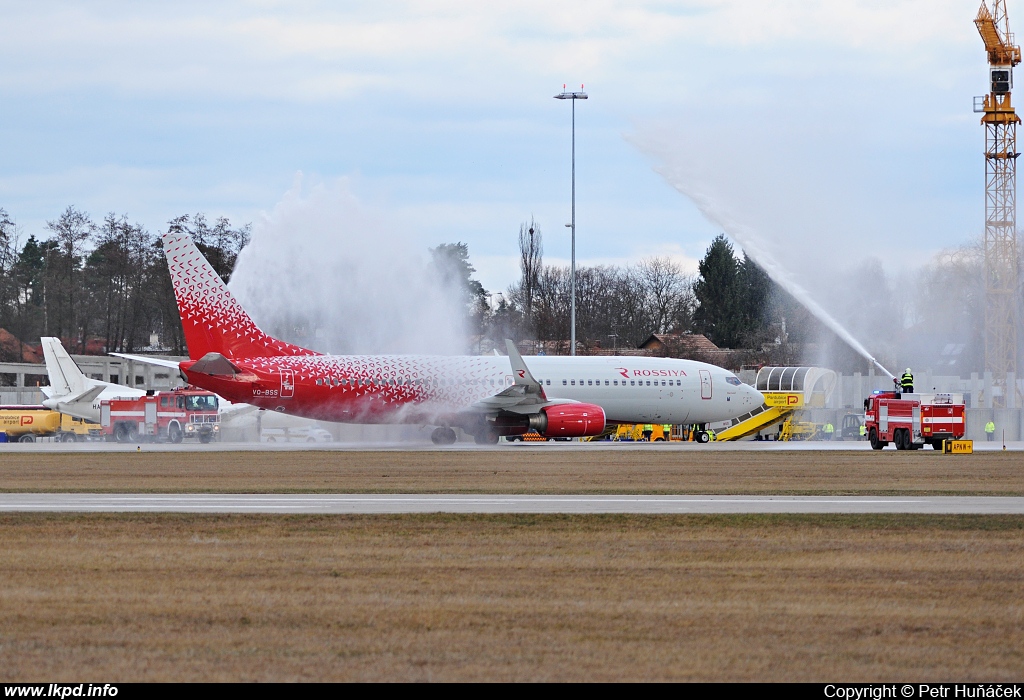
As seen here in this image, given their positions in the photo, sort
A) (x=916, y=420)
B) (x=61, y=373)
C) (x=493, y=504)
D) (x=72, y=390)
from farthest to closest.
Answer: (x=61, y=373), (x=72, y=390), (x=916, y=420), (x=493, y=504)

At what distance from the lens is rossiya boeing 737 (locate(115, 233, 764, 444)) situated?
46.2 meters

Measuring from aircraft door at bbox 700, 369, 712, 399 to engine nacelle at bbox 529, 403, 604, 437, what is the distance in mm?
7417

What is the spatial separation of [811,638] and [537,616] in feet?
8.23

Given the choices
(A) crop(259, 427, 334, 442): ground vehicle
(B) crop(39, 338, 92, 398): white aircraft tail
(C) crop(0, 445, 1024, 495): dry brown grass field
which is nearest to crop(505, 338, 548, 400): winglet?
(C) crop(0, 445, 1024, 495): dry brown grass field

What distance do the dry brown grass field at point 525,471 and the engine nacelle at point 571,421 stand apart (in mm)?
2146

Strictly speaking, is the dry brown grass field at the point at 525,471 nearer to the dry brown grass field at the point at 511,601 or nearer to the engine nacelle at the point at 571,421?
the engine nacelle at the point at 571,421

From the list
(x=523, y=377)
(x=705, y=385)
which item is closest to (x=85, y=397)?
(x=523, y=377)

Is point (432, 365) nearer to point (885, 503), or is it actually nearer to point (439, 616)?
point (885, 503)

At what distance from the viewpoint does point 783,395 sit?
59.3 meters

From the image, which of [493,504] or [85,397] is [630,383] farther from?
[85,397]

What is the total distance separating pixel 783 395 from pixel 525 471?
97.5 feet

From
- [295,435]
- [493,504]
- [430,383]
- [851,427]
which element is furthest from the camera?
[295,435]

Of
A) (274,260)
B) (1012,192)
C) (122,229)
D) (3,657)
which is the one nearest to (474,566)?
(3,657)

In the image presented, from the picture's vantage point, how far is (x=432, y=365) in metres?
49.3
